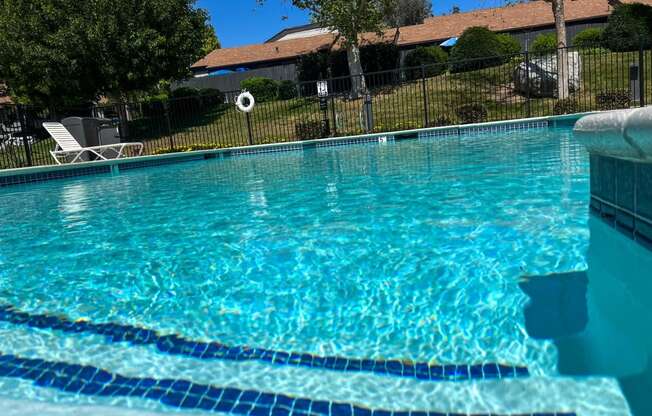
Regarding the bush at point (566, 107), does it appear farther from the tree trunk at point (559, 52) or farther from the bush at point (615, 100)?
the tree trunk at point (559, 52)

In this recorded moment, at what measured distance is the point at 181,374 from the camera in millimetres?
2371

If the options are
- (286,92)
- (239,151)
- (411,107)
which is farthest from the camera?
(286,92)

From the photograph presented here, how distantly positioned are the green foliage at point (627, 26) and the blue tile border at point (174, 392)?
21.0 metres

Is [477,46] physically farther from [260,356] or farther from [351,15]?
[260,356]

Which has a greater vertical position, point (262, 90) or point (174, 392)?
point (262, 90)

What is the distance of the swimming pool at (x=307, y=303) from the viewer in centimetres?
213

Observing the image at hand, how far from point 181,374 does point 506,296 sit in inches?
68.8

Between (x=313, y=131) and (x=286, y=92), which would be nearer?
(x=313, y=131)

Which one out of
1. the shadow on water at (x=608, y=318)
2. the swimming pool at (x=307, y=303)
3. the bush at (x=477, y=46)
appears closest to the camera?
the shadow on water at (x=608, y=318)

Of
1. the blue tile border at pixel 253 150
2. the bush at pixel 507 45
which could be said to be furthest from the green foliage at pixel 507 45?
the blue tile border at pixel 253 150

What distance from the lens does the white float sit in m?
1.49

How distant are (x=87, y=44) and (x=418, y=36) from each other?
18029mm

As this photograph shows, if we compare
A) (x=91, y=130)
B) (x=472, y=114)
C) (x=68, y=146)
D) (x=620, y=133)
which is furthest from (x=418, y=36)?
(x=620, y=133)

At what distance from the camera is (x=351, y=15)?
20078mm
